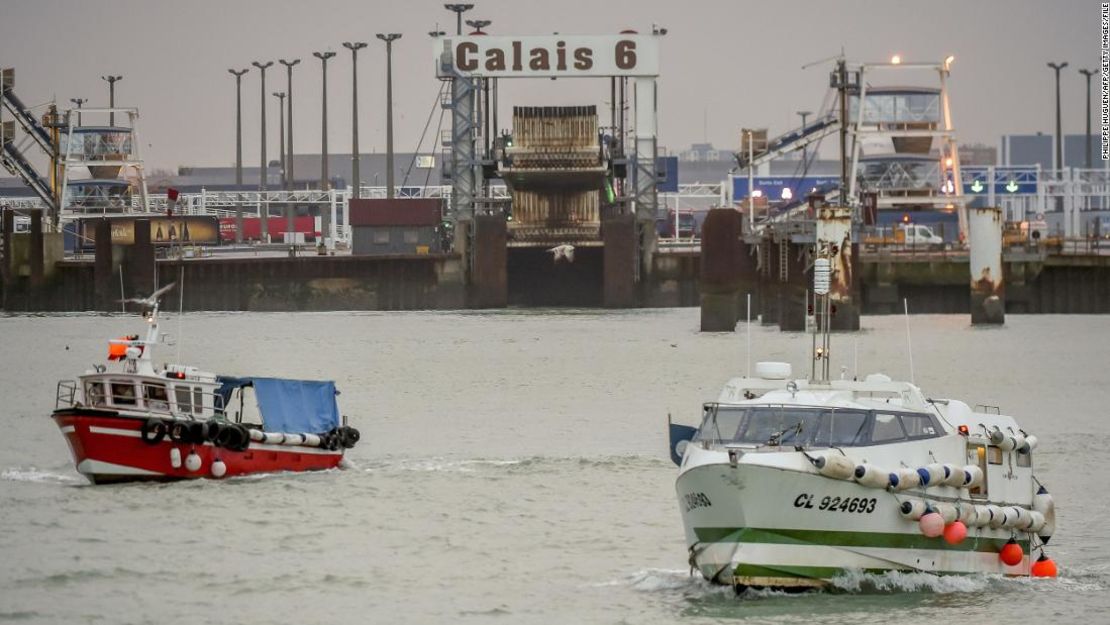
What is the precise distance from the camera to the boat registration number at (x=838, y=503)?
27.0 m

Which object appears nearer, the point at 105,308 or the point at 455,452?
the point at 455,452

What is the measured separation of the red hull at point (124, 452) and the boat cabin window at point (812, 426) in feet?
48.6

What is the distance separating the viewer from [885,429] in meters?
28.1

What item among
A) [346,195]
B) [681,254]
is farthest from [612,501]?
[346,195]

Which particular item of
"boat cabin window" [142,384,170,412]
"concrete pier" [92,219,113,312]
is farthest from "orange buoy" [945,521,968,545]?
"concrete pier" [92,219,113,312]

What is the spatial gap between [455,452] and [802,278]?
121 feet

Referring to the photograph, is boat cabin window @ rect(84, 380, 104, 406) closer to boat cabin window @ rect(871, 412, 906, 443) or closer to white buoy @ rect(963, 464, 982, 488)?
boat cabin window @ rect(871, 412, 906, 443)

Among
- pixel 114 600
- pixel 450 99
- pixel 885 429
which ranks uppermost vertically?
pixel 450 99

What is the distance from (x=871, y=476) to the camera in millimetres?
27078

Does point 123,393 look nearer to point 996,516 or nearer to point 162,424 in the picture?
point 162,424

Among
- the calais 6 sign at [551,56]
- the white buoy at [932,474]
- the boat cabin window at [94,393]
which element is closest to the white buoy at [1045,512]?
the white buoy at [932,474]

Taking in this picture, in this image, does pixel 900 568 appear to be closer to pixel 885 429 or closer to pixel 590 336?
pixel 885 429

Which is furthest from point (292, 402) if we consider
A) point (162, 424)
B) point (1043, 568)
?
point (1043, 568)

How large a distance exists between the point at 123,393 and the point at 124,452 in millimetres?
1094
